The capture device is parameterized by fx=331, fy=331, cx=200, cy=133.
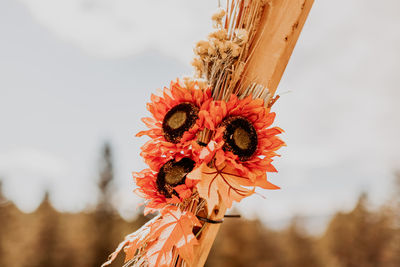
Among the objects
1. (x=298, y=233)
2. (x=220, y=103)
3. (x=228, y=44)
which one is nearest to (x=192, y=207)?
(x=220, y=103)

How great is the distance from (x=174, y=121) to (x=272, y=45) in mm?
499

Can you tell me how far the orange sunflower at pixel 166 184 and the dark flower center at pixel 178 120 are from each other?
101mm

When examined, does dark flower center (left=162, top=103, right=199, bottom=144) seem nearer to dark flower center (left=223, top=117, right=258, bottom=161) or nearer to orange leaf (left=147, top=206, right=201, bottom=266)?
dark flower center (left=223, top=117, right=258, bottom=161)

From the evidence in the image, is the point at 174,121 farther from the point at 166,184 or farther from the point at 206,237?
the point at 206,237

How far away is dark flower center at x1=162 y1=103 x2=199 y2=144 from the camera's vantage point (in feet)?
4.22

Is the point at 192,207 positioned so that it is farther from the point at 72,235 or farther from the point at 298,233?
the point at 72,235

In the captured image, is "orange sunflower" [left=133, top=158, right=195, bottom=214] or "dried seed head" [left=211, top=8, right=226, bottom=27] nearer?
"orange sunflower" [left=133, top=158, right=195, bottom=214]

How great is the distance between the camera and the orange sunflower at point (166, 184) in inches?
49.1

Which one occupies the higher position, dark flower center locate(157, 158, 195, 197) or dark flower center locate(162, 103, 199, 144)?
dark flower center locate(162, 103, 199, 144)

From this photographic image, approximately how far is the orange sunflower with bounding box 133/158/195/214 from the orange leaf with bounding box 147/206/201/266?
7cm

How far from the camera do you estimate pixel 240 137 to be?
1.23m

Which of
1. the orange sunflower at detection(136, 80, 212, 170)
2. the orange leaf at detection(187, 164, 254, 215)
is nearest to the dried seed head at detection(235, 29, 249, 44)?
the orange sunflower at detection(136, 80, 212, 170)

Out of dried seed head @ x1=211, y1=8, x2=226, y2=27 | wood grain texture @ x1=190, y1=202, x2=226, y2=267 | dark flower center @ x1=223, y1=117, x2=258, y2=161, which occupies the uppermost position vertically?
dried seed head @ x1=211, y1=8, x2=226, y2=27

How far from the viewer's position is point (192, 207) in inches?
51.0
